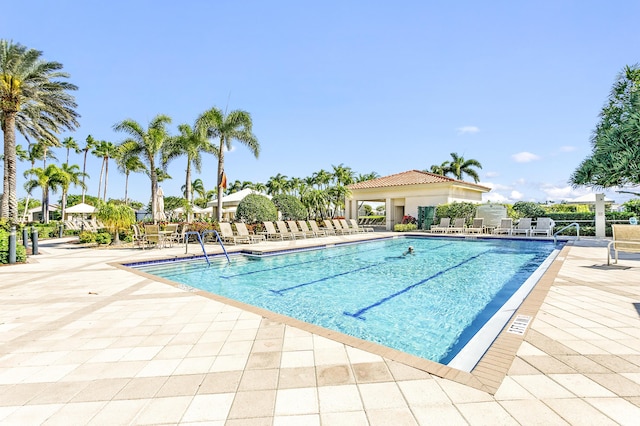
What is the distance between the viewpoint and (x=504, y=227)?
17781mm

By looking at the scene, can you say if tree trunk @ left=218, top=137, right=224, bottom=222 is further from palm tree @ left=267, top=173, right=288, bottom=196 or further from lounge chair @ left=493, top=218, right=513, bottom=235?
palm tree @ left=267, top=173, right=288, bottom=196

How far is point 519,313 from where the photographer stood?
3.79 m

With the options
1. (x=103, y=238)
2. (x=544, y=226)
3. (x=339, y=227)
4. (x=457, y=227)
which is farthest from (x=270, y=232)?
(x=544, y=226)

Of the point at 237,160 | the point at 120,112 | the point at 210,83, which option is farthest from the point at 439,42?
the point at 120,112

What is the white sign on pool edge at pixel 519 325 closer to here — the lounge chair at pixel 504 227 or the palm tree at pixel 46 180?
the lounge chair at pixel 504 227

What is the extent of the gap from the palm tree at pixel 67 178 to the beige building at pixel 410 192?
25.7m

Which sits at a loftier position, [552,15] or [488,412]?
[552,15]

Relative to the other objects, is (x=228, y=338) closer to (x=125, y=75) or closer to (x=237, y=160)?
(x=125, y=75)

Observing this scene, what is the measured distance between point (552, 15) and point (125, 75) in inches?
611

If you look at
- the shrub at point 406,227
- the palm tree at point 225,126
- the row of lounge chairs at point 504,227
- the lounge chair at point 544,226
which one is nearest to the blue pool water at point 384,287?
the row of lounge chairs at point 504,227

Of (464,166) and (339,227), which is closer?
(339,227)

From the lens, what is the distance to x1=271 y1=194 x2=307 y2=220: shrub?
19359 mm

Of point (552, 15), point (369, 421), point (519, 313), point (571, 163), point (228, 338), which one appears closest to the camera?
point (369, 421)

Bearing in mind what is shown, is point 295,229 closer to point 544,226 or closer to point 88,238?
point 88,238
